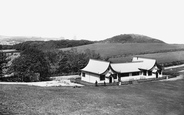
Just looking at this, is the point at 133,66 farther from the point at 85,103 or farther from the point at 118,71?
the point at 85,103

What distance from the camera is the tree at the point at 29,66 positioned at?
53.1 metres

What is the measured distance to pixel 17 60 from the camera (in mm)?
53594

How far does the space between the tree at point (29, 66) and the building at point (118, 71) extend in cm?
986

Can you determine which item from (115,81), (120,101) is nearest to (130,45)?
(115,81)

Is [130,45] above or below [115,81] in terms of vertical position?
above

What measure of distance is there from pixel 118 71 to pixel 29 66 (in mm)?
20477

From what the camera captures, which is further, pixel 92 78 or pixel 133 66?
pixel 133 66

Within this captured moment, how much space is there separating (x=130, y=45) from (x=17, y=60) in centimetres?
7865

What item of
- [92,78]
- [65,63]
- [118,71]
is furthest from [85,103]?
[65,63]

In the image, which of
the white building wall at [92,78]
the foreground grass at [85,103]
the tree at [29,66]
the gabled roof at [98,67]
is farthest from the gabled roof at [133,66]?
the foreground grass at [85,103]

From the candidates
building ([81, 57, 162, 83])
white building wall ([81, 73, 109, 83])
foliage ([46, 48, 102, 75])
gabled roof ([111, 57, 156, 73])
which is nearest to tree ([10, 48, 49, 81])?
building ([81, 57, 162, 83])

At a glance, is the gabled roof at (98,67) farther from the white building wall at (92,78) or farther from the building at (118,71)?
the white building wall at (92,78)

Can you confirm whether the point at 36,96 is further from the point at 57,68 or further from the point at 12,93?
the point at 57,68

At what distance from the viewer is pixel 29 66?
5397 cm
